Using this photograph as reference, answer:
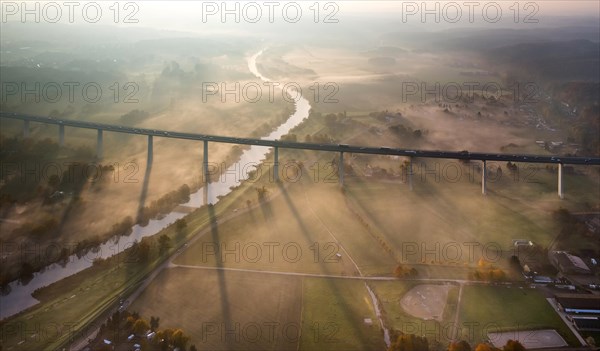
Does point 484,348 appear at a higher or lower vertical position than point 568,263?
lower

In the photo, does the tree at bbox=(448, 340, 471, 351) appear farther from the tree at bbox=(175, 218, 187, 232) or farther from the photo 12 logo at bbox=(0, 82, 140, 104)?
the photo 12 logo at bbox=(0, 82, 140, 104)

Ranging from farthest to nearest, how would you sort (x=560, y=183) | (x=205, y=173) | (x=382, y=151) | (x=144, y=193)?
(x=205, y=173) < (x=382, y=151) < (x=560, y=183) < (x=144, y=193)

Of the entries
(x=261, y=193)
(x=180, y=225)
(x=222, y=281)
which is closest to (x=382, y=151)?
(x=261, y=193)

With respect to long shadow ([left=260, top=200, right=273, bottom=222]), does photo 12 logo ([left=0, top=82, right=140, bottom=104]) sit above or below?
above

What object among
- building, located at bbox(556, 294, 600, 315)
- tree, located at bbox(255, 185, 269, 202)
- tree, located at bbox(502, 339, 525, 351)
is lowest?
tree, located at bbox(502, 339, 525, 351)

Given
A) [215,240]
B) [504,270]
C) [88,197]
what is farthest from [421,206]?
[88,197]

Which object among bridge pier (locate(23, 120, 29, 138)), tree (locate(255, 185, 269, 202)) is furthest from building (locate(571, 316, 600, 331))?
bridge pier (locate(23, 120, 29, 138))

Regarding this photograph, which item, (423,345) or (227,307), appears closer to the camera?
(423,345)

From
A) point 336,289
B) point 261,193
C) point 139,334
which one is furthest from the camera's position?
point 261,193

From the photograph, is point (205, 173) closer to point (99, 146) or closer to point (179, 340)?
point (99, 146)
